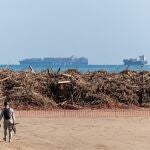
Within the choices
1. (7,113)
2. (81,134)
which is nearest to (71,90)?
(81,134)

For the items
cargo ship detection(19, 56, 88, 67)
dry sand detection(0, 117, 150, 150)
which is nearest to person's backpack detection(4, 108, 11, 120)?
dry sand detection(0, 117, 150, 150)

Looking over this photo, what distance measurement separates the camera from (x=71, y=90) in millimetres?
30484

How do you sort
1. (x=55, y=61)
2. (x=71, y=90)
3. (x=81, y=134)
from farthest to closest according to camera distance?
(x=55, y=61) → (x=71, y=90) → (x=81, y=134)

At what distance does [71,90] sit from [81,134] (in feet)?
35.5

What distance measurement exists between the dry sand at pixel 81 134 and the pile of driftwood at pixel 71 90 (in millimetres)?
5008

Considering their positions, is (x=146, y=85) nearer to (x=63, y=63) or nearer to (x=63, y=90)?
(x=63, y=90)

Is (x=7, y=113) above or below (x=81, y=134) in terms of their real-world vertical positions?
above

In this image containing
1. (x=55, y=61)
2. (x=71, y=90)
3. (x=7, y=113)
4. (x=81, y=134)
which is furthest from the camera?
(x=55, y=61)

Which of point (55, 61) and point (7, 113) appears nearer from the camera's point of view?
point (7, 113)

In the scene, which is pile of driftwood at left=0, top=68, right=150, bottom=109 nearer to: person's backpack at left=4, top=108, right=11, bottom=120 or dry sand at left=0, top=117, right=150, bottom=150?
dry sand at left=0, top=117, right=150, bottom=150

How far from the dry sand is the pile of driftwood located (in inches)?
197

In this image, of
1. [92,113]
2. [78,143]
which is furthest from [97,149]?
[92,113]

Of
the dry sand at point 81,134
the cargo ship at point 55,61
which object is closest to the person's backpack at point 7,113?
the dry sand at point 81,134

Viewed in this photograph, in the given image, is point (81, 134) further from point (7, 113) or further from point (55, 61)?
point (55, 61)
